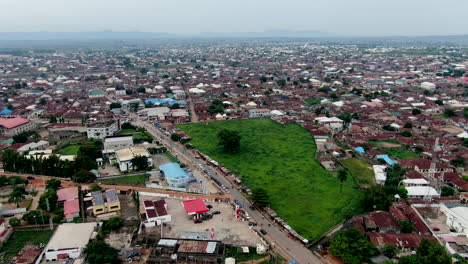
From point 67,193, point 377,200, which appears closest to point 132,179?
point 67,193

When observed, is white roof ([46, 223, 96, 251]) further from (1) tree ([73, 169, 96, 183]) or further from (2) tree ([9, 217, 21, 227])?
(1) tree ([73, 169, 96, 183])

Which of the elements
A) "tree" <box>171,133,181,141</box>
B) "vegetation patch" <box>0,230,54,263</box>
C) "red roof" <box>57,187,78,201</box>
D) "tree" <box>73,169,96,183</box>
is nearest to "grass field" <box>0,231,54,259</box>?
"vegetation patch" <box>0,230,54,263</box>

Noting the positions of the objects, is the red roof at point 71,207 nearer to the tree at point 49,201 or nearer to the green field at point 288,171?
the tree at point 49,201

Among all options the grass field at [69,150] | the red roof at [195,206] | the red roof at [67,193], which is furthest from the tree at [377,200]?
the grass field at [69,150]

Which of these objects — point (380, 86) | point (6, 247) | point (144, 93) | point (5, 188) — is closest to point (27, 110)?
point (144, 93)

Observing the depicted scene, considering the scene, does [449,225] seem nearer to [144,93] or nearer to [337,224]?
[337,224]

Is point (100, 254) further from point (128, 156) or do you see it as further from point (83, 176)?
point (128, 156)
